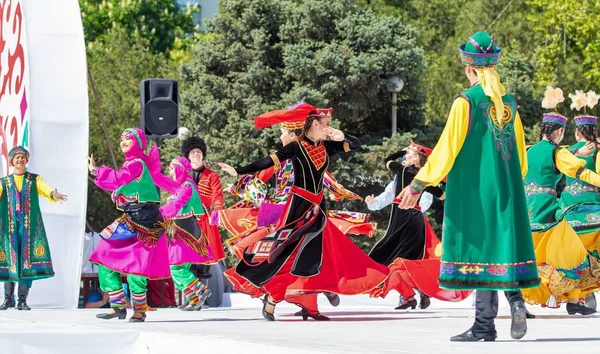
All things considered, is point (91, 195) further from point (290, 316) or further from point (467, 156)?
point (467, 156)

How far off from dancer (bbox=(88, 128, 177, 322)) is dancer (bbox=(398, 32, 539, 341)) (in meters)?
3.76

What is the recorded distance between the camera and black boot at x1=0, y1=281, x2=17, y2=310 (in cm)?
1419

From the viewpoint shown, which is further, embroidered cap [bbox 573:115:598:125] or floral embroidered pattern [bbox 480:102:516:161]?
embroidered cap [bbox 573:115:598:125]

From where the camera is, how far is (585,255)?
39.9ft

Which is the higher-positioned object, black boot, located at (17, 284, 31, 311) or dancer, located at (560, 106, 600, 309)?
dancer, located at (560, 106, 600, 309)

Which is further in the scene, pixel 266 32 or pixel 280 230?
pixel 266 32

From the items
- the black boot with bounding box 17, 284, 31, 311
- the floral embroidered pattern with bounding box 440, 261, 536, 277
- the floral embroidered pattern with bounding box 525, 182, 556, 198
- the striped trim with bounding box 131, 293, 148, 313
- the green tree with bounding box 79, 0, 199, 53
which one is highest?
the green tree with bounding box 79, 0, 199, 53

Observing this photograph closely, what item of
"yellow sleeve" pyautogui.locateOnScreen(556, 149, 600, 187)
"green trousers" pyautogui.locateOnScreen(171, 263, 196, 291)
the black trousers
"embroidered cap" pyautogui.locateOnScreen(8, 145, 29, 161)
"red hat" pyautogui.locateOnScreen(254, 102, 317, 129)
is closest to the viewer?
the black trousers

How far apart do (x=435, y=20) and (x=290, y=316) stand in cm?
3575

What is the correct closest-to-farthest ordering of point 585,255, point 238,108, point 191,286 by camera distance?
point 585,255, point 191,286, point 238,108

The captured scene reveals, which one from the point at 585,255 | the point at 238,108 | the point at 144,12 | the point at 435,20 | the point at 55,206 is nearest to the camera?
the point at 585,255

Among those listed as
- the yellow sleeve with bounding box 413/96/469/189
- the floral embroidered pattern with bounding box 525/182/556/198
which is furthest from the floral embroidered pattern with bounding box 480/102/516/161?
the floral embroidered pattern with bounding box 525/182/556/198

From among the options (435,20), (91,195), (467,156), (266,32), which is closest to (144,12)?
(435,20)

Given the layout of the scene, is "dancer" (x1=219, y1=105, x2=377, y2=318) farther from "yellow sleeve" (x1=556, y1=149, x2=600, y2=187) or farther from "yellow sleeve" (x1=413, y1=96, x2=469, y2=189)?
"yellow sleeve" (x1=413, y1=96, x2=469, y2=189)
